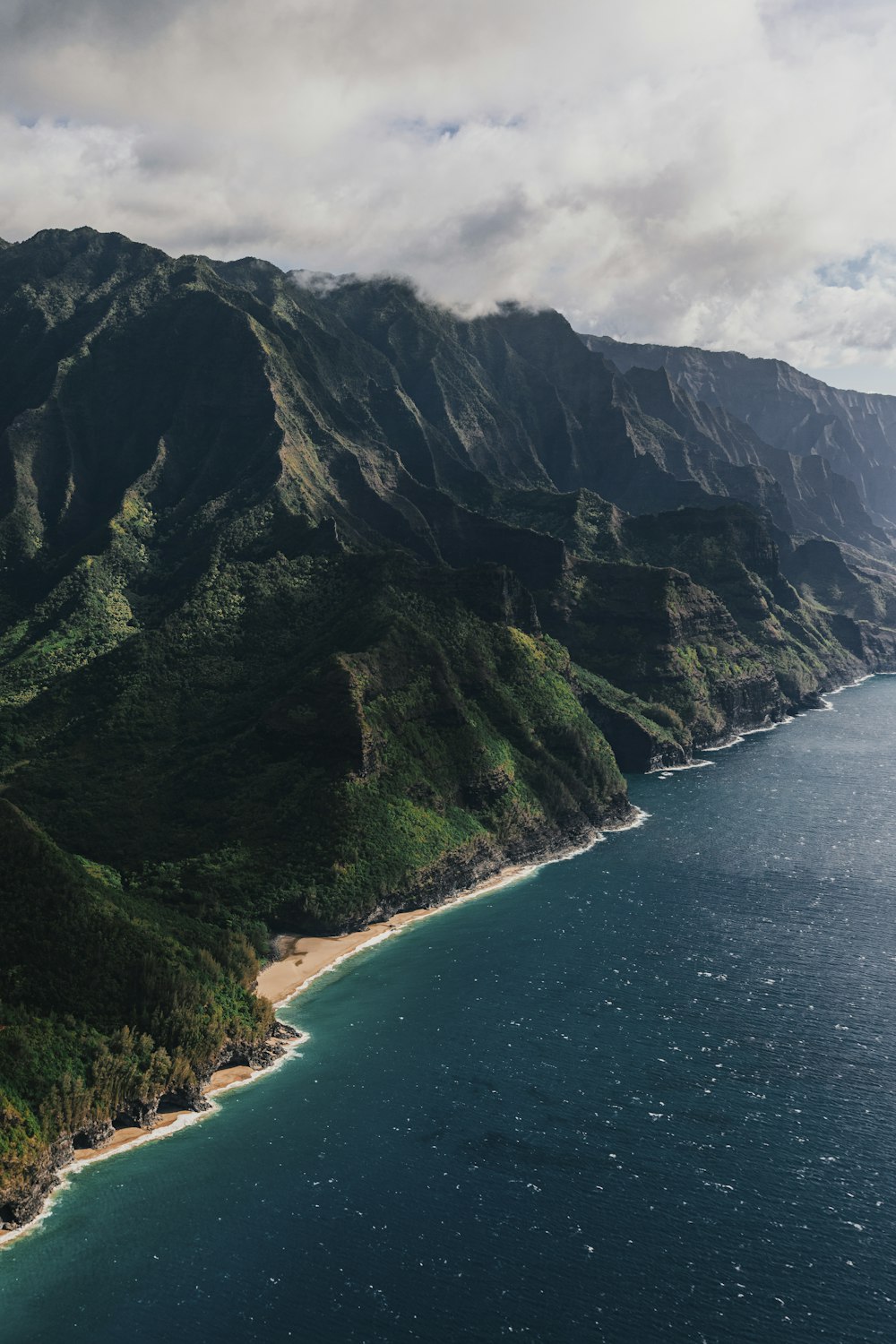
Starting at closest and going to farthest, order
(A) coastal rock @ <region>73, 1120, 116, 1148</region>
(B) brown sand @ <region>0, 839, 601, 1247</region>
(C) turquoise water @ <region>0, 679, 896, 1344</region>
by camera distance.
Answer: (C) turquoise water @ <region>0, 679, 896, 1344</region> → (A) coastal rock @ <region>73, 1120, 116, 1148</region> → (B) brown sand @ <region>0, 839, 601, 1247</region>

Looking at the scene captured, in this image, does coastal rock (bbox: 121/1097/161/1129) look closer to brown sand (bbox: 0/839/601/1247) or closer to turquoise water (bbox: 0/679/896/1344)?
brown sand (bbox: 0/839/601/1247)

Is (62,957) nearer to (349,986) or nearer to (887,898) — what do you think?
(349,986)

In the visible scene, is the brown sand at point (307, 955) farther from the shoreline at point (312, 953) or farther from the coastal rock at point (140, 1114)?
the coastal rock at point (140, 1114)

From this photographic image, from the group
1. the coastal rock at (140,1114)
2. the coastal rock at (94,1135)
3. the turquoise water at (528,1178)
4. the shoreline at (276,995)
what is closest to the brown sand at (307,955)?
the shoreline at (276,995)

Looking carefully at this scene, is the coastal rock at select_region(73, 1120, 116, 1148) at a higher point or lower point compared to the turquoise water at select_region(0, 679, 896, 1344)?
higher

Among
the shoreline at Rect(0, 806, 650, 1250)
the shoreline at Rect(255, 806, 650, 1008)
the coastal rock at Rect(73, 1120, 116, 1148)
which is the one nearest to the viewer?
the shoreline at Rect(0, 806, 650, 1250)

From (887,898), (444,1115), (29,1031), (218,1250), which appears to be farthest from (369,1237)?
(887,898)

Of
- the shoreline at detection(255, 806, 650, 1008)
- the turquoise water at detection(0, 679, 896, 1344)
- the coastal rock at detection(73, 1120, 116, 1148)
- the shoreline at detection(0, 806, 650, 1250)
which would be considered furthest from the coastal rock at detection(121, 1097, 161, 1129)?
the shoreline at detection(255, 806, 650, 1008)

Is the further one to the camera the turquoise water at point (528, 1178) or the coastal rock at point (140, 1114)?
the coastal rock at point (140, 1114)
